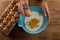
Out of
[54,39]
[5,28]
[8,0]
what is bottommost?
[54,39]

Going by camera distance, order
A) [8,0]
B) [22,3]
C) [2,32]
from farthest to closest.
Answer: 1. [8,0]
2. [2,32]
3. [22,3]

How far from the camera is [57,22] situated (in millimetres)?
1147

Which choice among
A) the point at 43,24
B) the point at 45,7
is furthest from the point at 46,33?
the point at 45,7

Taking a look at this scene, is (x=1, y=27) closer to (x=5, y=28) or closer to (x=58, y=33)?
(x=5, y=28)

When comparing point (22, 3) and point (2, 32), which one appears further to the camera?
point (2, 32)

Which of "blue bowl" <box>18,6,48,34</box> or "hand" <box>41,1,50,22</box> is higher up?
"hand" <box>41,1,50,22</box>

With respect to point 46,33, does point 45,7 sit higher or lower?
higher

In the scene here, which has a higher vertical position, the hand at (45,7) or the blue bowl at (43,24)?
the hand at (45,7)

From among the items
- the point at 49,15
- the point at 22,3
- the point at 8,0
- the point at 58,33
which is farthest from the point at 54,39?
the point at 8,0

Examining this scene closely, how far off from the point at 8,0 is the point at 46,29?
1.23 ft

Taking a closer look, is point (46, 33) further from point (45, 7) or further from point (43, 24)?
point (45, 7)

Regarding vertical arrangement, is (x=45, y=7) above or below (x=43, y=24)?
above

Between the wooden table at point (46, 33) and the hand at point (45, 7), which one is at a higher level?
the hand at point (45, 7)

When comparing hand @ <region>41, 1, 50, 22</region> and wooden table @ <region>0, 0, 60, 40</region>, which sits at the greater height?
hand @ <region>41, 1, 50, 22</region>
